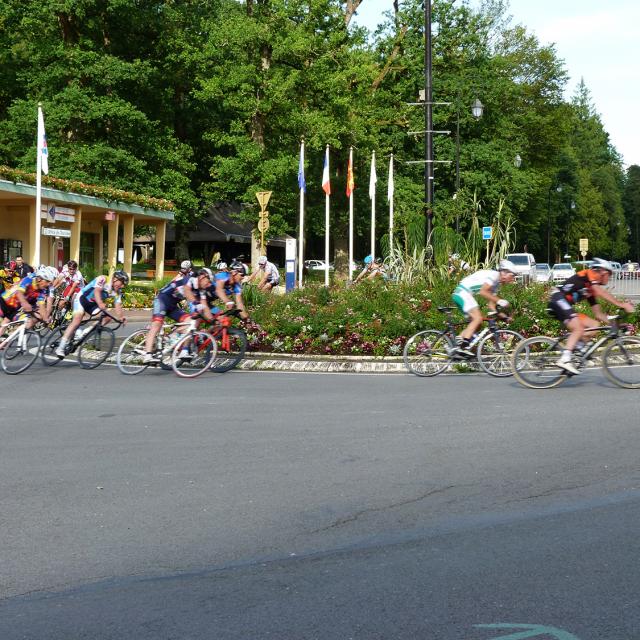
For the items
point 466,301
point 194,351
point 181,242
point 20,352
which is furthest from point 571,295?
point 181,242

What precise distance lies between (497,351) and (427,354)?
1097mm

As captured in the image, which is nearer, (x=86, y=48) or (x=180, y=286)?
(x=180, y=286)

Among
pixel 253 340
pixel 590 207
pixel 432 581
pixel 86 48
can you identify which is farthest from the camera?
pixel 590 207

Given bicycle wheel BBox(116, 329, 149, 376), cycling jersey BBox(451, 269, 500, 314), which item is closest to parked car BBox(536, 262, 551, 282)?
cycling jersey BBox(451, 269, 500, 314)

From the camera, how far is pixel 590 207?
113125 mm

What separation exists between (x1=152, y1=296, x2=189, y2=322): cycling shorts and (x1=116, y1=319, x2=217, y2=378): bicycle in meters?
0.18

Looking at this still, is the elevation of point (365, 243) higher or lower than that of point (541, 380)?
higher

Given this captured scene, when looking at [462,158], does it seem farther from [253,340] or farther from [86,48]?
[253,340]

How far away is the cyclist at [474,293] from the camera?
14797 mm

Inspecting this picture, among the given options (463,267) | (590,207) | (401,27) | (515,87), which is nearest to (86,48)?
(401,27)

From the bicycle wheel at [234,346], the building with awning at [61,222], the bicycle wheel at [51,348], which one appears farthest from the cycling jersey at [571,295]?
the building with awning at [61,222]

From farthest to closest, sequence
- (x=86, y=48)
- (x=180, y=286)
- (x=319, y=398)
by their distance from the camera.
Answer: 1. (x=86, y=48)
2. (x=180, y=286)
3. (x=319, y=398)

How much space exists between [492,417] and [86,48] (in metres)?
42.1

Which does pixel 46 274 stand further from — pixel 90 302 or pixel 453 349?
pixel 453 349
